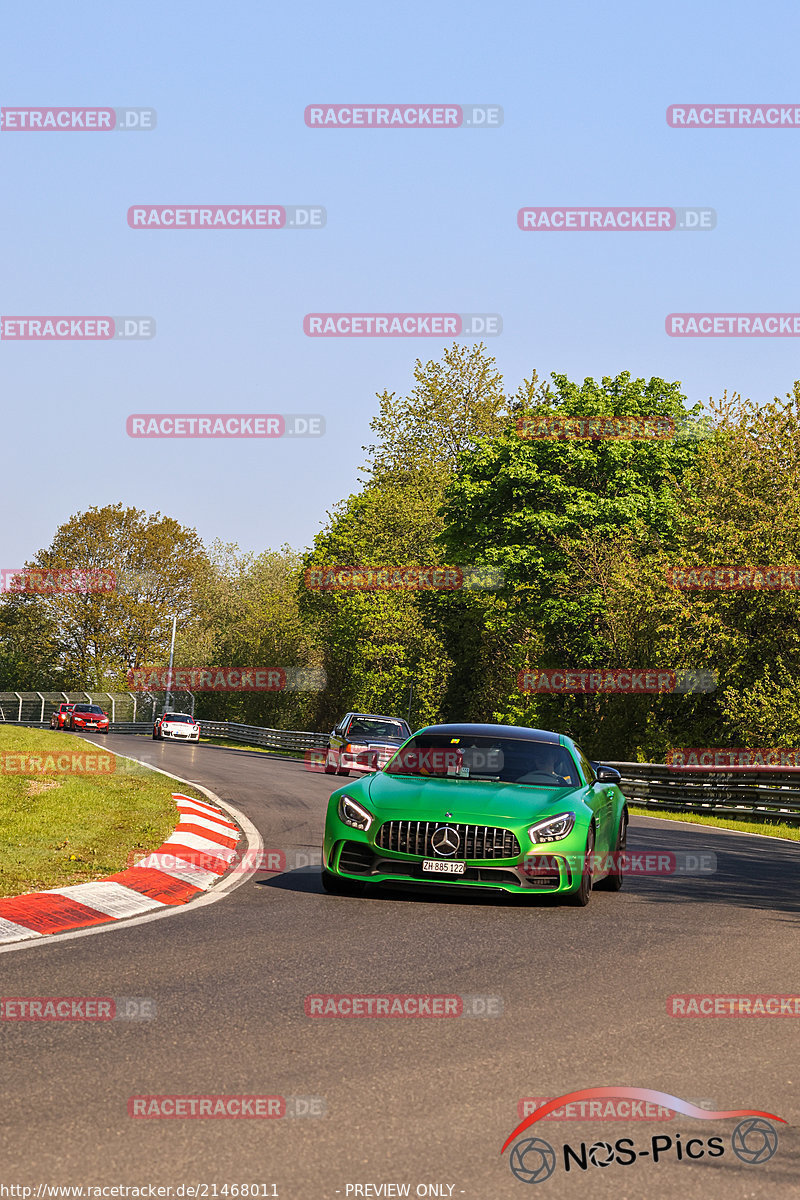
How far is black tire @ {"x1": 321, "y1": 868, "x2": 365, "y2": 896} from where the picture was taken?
10430 millimetres

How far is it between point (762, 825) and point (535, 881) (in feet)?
54.2

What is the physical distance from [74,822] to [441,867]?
5.85 m

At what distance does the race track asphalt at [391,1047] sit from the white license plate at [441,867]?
30cm

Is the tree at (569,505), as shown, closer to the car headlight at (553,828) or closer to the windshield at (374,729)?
the windshield at (374,729)

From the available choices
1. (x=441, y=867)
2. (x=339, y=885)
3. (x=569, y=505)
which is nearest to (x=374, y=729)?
(x=569, y=505)

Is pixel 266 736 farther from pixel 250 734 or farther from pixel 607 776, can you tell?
pixel 607 776

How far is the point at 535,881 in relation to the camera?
1012 centimetres

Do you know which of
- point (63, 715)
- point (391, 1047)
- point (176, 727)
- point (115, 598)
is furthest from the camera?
point (115, 598)

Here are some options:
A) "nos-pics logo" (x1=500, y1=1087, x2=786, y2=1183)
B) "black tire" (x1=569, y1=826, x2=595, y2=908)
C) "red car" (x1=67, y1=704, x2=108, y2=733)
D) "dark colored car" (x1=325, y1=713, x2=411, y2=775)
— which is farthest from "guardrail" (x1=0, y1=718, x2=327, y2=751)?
"nos-pics logo" (x1=500, y1=1087, x2=786, y2=1183)

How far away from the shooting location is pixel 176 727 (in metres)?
62.2

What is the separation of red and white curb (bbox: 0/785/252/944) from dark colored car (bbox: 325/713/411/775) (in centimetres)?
1857

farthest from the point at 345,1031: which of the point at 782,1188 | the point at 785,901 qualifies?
the point at 785,901

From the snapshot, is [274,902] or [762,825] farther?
[762,825]

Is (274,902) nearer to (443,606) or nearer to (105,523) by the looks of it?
(443,606)
